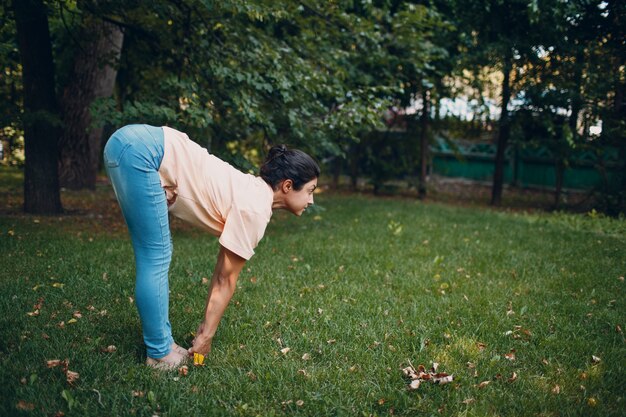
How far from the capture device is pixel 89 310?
4117mm

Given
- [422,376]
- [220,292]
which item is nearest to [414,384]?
[422,376]

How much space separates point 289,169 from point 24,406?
70.1 inches

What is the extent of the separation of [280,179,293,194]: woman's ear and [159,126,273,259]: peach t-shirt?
0.46 ft

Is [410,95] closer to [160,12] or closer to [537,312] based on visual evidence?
[160,12]

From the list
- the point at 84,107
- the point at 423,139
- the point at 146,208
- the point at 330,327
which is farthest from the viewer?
the point at 423,139

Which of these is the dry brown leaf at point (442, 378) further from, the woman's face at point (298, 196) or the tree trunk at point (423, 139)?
the tree trunk at point (423, 139)

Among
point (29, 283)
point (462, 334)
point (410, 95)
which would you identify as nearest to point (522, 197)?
point (410, 95)

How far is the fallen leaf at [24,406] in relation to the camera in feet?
8.57

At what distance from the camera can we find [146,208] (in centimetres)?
281

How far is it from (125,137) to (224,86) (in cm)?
428

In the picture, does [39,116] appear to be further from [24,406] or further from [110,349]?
[24,406]

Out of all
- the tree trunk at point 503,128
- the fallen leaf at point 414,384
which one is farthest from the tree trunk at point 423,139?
the fallen leaf at point 414,384

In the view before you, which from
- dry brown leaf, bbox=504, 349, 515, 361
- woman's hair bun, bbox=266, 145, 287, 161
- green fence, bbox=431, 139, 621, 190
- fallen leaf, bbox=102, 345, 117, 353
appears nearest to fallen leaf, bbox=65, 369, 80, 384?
fallen leaf, bbox=102, 345, 117, 353

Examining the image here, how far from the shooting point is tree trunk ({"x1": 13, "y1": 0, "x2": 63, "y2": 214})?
24.1 feet
